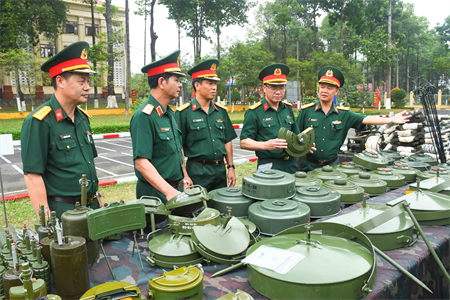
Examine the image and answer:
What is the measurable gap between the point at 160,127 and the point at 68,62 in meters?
0.79

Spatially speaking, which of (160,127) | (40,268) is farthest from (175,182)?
(40,268)

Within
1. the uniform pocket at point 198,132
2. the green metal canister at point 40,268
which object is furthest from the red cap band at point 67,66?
the uniform pocket at point 198,132

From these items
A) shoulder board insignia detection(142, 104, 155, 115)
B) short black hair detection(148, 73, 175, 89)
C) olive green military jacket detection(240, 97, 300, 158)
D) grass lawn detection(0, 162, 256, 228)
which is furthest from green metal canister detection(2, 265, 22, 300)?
grass lawn detection(0, 162, 256, 228)

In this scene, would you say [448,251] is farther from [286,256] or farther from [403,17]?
[403,17]

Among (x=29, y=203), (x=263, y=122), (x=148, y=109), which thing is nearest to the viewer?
(x=148, y=109)

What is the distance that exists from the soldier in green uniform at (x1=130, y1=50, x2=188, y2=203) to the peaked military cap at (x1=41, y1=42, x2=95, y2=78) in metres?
0.53

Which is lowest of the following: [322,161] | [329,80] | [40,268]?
[40,268]

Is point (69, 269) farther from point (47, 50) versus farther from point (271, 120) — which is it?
point (47, 50)

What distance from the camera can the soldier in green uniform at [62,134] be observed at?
6.98 feet

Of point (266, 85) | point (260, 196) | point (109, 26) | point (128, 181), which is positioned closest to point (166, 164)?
point (260, 196)

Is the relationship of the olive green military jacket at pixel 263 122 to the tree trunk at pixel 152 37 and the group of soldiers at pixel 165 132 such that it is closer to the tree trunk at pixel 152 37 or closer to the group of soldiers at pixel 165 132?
the group of soldiers at pixel 165 132

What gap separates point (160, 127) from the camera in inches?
104

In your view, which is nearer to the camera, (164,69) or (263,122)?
(164,69)

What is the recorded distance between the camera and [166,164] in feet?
8.84
